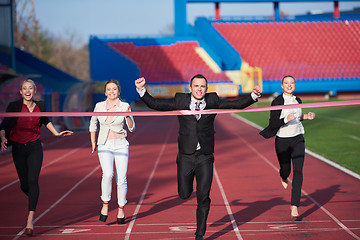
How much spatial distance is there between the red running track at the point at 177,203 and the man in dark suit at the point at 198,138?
0.67m

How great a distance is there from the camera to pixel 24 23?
57719 millimetres

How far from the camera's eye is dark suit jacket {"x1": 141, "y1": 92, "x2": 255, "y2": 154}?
6.48 metres

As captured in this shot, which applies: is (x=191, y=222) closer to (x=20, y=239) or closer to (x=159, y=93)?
(x=20, y=239)

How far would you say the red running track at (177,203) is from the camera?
7160mm

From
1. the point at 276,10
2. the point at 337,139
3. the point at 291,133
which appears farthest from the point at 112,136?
the point at 276,10

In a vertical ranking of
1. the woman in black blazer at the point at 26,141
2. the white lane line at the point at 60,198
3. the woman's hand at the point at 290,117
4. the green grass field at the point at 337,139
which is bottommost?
the white lane line at the point at 60,198

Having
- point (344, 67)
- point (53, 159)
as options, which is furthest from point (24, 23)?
point (53, 159)

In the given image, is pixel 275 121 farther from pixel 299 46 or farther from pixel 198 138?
pixel 299 46

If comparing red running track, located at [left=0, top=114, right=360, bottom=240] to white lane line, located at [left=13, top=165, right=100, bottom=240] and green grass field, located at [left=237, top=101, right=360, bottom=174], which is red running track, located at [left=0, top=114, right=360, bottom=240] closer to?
white lane line, located at [left=13, top=165, right=100, bottom=240]

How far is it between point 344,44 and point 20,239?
176ft

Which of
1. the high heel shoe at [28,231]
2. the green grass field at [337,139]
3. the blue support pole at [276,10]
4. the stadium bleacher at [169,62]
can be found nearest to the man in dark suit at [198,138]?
the high heel shoe at [28,231]

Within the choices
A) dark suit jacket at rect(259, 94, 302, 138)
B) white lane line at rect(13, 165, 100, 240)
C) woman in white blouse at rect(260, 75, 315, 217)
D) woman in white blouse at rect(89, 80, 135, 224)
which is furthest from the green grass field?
woman in white blouse at rect(89, 80, 135, 224)

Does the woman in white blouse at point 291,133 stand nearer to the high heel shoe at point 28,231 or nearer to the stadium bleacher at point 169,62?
the high heel shoe at point 28,231

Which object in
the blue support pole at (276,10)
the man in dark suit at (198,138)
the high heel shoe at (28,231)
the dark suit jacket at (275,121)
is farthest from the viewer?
the blue support pole at (276,10)
